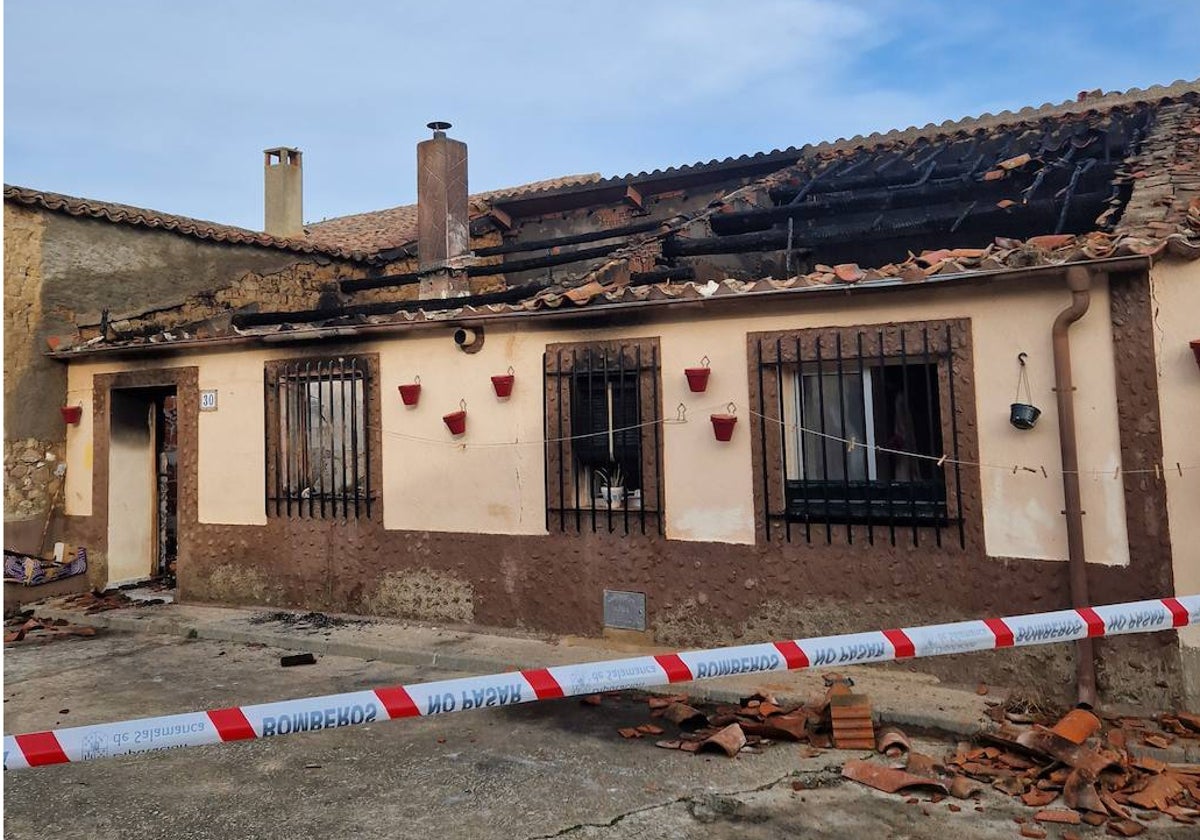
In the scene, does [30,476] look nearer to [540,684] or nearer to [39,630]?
[39,630]

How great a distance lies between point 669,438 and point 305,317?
5.50m

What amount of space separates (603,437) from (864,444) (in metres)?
2.38

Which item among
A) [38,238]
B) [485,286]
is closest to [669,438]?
[485,286]

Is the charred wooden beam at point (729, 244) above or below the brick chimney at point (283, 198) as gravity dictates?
below

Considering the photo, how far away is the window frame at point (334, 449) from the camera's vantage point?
364 inches

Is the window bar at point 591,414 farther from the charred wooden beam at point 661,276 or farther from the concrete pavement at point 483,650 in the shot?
the charred wooden beam at point 661,276

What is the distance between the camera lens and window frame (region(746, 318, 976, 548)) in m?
6.50

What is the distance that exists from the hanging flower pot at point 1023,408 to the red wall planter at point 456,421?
4.97m

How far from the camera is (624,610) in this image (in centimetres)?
770

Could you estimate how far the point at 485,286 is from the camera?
1422cm

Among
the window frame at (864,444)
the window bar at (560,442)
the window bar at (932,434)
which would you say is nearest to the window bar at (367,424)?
the window bar at (560,442)

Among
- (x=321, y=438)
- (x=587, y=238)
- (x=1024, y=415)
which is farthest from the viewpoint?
(x=587, y=238)

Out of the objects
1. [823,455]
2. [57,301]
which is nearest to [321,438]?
[57,301]

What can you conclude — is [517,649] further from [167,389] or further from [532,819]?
[167,389]
